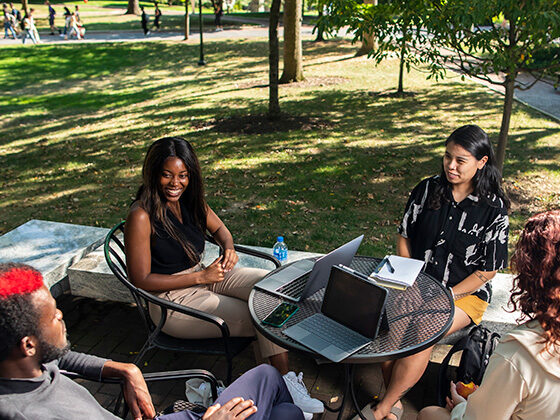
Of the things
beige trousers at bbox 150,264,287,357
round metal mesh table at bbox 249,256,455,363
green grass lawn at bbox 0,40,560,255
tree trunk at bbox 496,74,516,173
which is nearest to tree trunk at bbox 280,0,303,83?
green grass lawn at bbox 0,40,560,255

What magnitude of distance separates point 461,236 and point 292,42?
40.9ft

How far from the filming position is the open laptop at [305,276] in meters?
3.16

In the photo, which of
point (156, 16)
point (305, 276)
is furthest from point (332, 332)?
point (156, 16)

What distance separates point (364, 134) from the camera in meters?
10.4

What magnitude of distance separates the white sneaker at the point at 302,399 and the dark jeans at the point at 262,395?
20.5 inches

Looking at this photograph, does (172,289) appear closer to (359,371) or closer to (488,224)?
(359,371)

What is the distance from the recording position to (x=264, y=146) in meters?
9.69

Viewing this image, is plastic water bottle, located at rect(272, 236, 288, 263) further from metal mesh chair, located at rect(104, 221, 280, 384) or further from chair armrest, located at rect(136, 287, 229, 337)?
chair armrest, located at rect(136, 287, 229, 337)

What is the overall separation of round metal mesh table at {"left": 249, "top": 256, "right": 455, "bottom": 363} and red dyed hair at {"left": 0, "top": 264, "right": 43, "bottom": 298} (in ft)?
4.34

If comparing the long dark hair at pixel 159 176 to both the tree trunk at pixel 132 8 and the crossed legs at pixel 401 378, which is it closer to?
the crossed legs at pixel 401 378

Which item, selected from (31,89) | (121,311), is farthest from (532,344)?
(31,89)

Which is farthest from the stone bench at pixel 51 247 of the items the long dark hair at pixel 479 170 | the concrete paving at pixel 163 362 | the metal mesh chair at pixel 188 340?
the long dark hair at pixel 479 170

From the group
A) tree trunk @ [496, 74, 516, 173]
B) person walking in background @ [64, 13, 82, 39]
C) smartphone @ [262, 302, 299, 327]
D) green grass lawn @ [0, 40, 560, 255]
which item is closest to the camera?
smartphone @ [262, 302, 299, 327]

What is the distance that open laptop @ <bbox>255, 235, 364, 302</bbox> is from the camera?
3.16 meters
